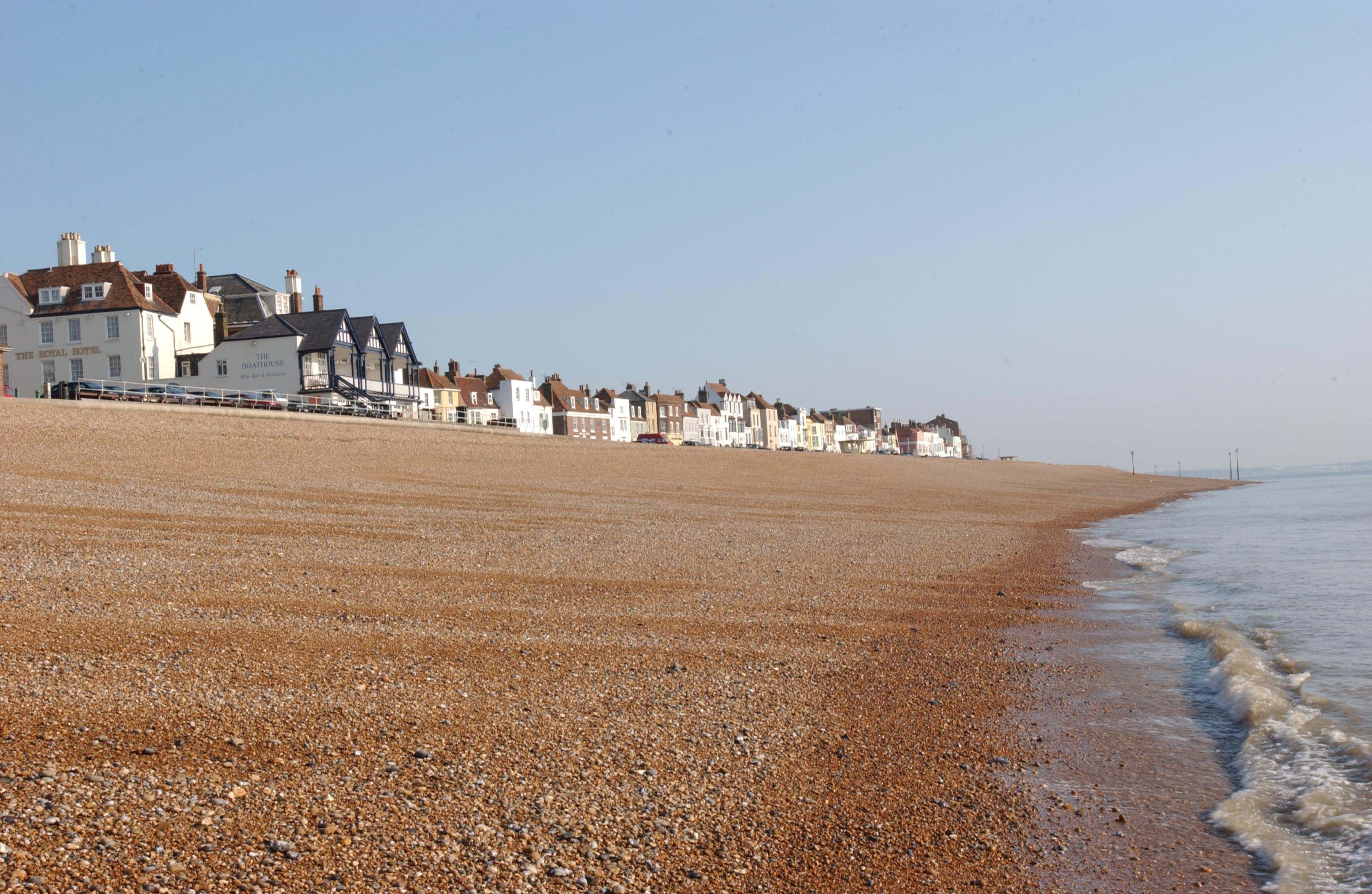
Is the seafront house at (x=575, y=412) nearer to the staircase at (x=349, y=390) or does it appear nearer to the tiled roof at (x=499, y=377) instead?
the tiled roof at (x=499, y=377)

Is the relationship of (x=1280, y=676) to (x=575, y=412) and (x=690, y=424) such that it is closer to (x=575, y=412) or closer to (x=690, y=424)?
(x=575, y=412)

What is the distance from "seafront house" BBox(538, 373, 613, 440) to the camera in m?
90.8

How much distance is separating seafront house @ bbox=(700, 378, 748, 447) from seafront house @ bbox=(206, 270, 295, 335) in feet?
238

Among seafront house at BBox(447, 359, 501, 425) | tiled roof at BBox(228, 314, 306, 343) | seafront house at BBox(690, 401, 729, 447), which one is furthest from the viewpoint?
seafront house at BBox(690, 401, 729, 447)

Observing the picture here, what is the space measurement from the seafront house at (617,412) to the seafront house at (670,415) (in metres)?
5.79

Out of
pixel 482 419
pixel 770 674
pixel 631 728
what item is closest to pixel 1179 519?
pixel 770 674

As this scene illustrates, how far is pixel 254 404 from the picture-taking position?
36.4 metres

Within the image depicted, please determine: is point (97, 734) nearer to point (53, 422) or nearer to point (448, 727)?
point (448, 727)

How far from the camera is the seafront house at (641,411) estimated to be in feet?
348

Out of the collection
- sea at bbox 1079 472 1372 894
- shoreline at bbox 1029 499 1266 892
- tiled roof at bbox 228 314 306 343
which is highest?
tiled roof at bbox 228 314 306 343

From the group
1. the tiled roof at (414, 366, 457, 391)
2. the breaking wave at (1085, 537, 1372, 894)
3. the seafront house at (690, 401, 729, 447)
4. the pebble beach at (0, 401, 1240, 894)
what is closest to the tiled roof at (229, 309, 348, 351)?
the tiled roof at (414, 366, 457, 391)

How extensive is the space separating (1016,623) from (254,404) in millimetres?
32180

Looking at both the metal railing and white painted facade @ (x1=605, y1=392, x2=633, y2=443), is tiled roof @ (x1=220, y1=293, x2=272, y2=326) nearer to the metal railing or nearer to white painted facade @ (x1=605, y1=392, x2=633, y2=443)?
the metal railing

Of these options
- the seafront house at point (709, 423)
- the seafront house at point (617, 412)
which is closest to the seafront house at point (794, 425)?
the seafront house at point (709, 423)
